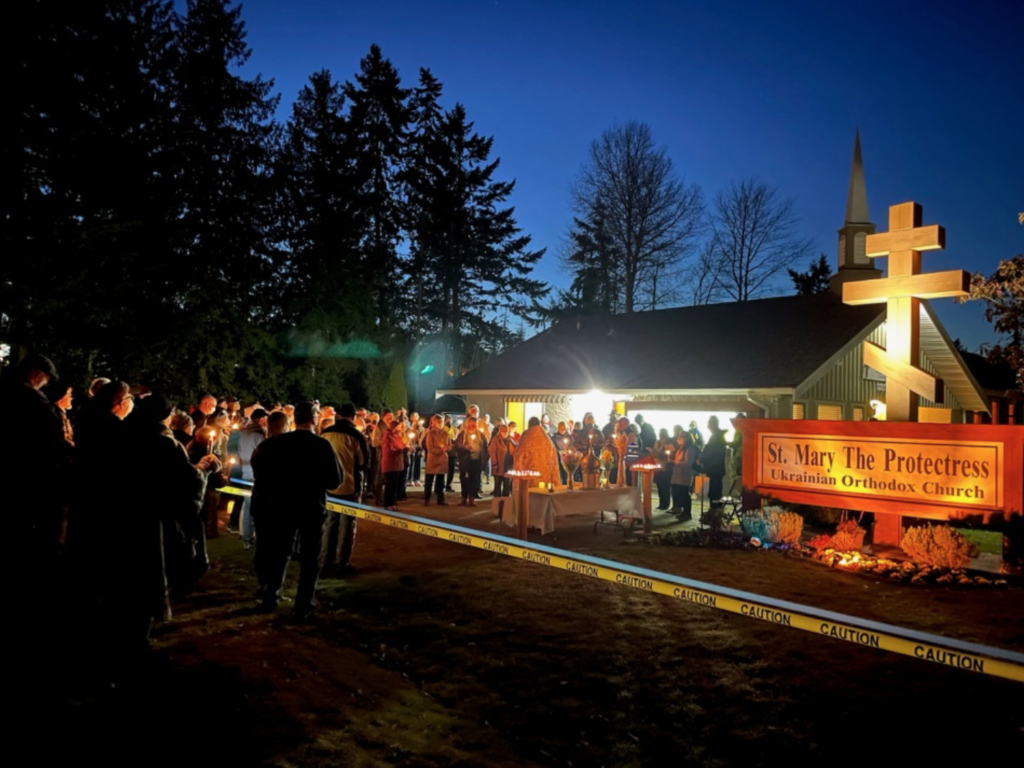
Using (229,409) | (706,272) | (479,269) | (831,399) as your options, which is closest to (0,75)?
(229,409)

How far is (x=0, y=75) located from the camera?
18.5 m

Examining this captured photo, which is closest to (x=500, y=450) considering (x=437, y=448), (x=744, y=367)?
(x=437, y=448)

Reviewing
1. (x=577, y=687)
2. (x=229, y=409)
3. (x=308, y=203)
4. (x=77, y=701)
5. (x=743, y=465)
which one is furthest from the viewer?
(x=308, y=203)

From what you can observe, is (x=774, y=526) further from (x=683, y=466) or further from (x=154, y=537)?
(x=154, y=537)

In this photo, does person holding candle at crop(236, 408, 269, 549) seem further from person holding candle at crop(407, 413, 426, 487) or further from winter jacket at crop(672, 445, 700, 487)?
winter jacket at crop(672, 445, 700, 487)

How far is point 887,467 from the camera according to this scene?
33.2 ft

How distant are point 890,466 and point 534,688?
23.0ft

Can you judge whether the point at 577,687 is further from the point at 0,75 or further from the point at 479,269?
the point at 479,269

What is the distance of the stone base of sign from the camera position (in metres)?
10.3

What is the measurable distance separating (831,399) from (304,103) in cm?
3232

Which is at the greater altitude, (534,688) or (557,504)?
(557,504)

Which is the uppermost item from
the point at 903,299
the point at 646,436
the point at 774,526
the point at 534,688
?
the point at 903,299

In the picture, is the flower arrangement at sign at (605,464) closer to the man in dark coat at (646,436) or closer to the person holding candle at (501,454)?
the person holding candle at (501,454)

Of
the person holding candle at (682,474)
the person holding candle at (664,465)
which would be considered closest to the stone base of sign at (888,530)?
the person holding candle at (682,474)
